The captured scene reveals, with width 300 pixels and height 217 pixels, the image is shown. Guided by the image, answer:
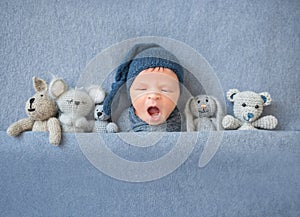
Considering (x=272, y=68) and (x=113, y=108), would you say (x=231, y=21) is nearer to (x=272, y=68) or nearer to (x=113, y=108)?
(x=272, y=68)

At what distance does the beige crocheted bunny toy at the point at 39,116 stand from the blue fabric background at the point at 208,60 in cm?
4

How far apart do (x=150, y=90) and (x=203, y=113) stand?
0.17 m

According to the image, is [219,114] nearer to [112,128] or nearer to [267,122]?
[267,122]

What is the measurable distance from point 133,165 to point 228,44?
47cm

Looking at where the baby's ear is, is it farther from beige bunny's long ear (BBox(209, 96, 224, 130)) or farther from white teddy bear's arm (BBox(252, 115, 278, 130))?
white teddy bear's arm (BBox(252, 115, 278, 130))

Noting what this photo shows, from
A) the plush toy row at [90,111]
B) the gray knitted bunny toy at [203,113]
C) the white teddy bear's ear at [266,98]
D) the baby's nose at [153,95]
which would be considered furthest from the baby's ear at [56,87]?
the white teddy bear's ear at [266,98]

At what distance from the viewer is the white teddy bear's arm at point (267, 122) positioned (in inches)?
44.9

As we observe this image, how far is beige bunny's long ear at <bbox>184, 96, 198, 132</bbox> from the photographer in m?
1.17

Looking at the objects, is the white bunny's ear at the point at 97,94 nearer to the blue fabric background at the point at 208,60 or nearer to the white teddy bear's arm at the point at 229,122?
the blue fabric background at the point at 208,60

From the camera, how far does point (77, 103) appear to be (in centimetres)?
116

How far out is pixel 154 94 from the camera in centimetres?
110

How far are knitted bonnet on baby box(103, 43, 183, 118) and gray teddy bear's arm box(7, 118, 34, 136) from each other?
0.21 metres

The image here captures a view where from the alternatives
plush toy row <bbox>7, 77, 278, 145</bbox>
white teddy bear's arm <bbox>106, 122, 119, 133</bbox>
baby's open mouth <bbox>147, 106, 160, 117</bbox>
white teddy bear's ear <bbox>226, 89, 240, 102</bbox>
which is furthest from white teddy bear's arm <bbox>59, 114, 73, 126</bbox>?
white teddy bear's ear <bbox>226, 89, 240, 102</bbox>

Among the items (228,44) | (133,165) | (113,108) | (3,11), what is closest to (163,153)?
(133,165)
